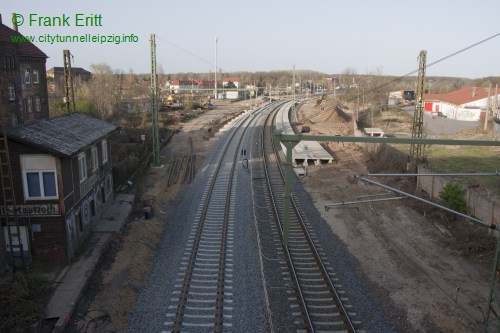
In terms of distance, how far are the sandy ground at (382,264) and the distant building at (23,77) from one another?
14790 mm

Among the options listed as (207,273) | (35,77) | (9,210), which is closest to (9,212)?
(9,210)

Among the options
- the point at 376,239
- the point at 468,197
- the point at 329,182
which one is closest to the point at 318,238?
the point at 376,239

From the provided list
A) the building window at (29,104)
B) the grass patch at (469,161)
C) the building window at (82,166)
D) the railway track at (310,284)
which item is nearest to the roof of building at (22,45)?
the building window at (29,104)

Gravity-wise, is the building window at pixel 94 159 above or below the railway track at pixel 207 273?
above

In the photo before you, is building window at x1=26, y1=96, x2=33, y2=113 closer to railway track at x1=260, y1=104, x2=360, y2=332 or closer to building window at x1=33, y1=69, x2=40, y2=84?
building window at x1=33, y1=69, x2=40, y2=84

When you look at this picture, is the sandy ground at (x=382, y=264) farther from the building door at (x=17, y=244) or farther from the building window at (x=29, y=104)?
the building window at (x=29, y=104)

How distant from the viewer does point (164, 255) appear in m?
13.7

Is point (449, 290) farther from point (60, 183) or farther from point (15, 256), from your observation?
point (15, 256)

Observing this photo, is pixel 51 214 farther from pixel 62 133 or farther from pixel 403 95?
pixel 403 95

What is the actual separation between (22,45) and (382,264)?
32310 mm

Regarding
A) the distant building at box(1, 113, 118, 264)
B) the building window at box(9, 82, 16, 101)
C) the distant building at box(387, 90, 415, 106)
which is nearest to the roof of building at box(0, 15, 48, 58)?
the building window at box(9, 82, 16, 101)

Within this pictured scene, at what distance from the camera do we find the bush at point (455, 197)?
17.1 meters

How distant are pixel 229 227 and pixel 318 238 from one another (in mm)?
3339

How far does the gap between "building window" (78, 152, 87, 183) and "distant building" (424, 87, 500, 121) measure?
49.7 metres
